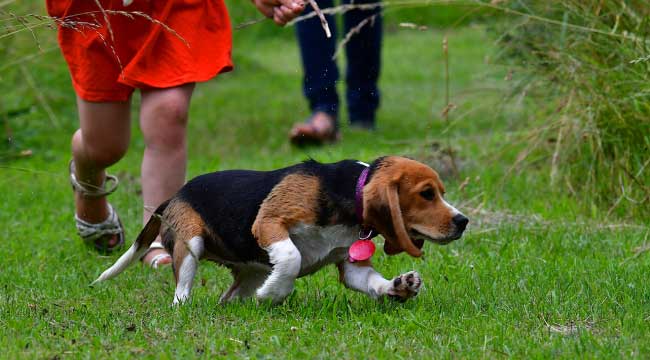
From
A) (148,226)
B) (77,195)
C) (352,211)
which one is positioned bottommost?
(77,195)

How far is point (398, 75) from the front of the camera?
12461 millimetres

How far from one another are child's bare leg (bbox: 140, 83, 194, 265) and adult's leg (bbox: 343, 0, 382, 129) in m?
3.67

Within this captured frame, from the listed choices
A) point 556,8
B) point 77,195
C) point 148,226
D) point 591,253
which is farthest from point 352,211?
point 556,8

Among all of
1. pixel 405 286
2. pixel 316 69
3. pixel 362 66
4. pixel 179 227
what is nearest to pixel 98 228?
pixel 179 227

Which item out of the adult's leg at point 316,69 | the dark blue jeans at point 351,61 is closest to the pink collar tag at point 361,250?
the dark blue jeans at point 351,61

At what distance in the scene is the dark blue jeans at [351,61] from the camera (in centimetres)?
795

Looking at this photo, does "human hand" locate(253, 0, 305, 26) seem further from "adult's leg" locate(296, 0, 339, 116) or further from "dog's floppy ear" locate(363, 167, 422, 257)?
"adult's leg" locate(296, 0, 339, 116)

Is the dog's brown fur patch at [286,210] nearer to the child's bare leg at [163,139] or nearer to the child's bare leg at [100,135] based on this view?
the child's bare leg at [163,139]

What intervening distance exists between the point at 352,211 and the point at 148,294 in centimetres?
103

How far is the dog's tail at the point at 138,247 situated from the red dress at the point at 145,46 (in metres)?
0.60

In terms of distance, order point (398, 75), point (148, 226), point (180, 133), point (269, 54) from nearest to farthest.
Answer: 1. point (148, 226)
2. point (180, 133)
3. point (398, 75)
4. point (269, 54)

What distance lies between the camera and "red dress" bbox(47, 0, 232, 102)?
4.69 m

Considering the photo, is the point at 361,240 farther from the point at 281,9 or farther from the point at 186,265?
the point at 281,9

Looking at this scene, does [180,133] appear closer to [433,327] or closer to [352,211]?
[352,211]
